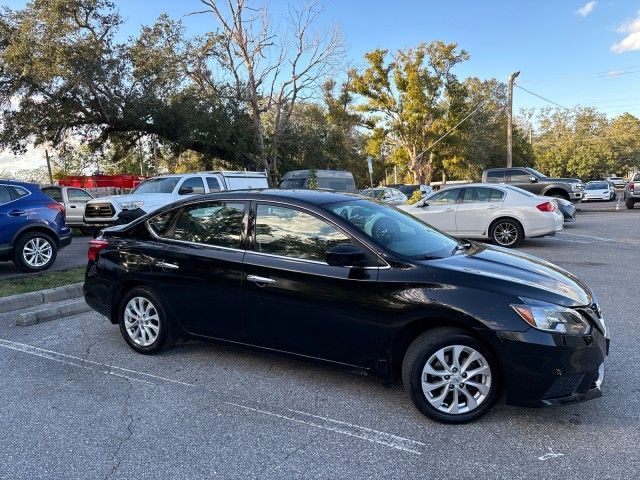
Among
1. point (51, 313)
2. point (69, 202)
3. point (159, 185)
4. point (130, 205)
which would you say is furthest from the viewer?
point (69, 202)

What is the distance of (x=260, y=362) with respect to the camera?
4727 millimetres

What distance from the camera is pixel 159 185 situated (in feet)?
44.8

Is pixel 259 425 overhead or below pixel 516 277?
below

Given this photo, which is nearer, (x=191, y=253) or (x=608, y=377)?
(x=608, y=377)

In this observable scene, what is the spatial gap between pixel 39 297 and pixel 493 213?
9.07m

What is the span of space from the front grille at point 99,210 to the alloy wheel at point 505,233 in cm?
943

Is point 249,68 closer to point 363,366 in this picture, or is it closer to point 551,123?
point 363,366

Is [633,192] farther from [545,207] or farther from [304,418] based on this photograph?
[304,418]

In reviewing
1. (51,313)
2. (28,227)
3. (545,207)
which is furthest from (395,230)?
(545,207)

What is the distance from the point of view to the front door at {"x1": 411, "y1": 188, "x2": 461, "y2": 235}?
39.8 feet

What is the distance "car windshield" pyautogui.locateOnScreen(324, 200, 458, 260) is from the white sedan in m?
7.31

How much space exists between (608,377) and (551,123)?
105953mm

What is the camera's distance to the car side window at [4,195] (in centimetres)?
907

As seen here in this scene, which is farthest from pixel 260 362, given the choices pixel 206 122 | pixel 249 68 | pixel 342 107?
pixel 342 107
